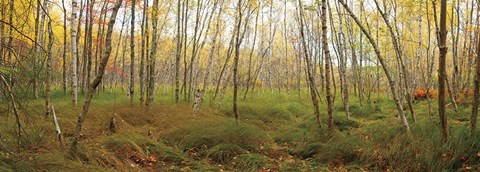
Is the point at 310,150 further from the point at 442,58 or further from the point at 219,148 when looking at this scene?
the point at 442,58

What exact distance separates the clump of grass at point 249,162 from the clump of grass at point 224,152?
210 mm

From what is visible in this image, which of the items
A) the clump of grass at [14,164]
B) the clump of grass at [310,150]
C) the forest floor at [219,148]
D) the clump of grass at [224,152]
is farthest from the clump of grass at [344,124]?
the clump of grass at [14,164]

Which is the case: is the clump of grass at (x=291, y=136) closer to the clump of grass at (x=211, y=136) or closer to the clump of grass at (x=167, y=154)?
the clump of grass at (x=211, y=136)

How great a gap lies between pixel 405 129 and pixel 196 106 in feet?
16.6

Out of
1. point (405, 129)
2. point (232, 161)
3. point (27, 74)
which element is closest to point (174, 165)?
point (232, 161)

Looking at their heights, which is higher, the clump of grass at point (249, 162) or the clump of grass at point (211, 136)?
the clump of grass at point (211, 136)

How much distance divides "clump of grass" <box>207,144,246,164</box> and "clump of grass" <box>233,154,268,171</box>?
0.21m

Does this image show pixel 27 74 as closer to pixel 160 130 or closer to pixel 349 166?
pixel 160 130

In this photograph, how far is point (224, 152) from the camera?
17.1 ft

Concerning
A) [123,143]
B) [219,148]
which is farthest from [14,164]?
[219,148]

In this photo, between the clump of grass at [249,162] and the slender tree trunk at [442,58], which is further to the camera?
the clump of grass at [249,162]

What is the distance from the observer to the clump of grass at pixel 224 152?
16.7 ft

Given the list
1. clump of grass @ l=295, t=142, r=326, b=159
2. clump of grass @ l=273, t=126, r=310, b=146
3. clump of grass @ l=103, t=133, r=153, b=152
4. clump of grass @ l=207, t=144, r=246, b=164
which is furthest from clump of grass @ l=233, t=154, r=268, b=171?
clump of grass @ l=103, t=133, r=153, b=152

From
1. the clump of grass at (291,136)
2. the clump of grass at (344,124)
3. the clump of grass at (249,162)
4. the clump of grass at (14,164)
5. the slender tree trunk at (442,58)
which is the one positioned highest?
the slender tree trunk at (442,58)
